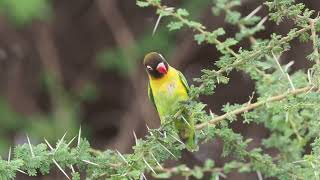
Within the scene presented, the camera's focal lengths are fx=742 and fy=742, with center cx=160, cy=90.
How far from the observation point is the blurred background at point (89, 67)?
564 centimetres

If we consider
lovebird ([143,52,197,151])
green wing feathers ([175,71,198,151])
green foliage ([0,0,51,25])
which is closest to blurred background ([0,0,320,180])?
green foliage ([0,0,51,25])

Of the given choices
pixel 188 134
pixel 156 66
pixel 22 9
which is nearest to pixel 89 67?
pixel 22 9

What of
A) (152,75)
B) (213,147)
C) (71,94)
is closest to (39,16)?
(71,94)

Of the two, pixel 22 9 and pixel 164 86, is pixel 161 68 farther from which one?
pixel 22 9

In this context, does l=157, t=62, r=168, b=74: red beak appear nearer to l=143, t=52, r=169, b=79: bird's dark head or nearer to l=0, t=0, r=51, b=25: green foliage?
l=143, t=52, r=169, b=79: bird's dark head

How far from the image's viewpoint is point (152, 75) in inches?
106

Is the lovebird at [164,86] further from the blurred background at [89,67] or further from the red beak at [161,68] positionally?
the blurred background at [89,67]

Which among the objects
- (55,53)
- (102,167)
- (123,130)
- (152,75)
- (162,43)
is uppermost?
(55,53)

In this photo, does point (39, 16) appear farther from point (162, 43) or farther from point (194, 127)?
point (194, 127)

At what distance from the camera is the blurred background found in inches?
222

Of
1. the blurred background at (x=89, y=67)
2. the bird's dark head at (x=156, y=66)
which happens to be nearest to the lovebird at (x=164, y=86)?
the bird's dark head at (x=156, y=66)

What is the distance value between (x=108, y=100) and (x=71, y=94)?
1.41ft

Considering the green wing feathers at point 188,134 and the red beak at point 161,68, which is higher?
the red beak at point 161,68

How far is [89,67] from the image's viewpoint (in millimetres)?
6441
